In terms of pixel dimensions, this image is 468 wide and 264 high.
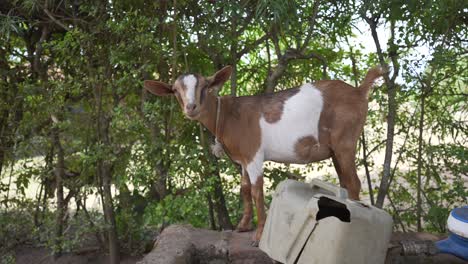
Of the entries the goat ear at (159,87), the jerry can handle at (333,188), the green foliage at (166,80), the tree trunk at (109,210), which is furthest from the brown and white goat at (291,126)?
the tree trunk at (109,210)

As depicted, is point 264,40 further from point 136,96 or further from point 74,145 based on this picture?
point 74,145

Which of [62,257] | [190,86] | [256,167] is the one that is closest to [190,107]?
[190,86]

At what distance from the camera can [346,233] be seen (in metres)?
2.35

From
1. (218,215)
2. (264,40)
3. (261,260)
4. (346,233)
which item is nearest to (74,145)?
(218,215)

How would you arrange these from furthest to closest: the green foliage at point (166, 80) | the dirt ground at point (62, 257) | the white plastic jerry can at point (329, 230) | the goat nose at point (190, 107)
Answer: the dirt ground at point (62, 257), the green foliage at point (166, 80), the goat nose at point (190, 107), the white plastic jerry can at point (329, 230)

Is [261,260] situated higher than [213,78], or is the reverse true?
[213,78]

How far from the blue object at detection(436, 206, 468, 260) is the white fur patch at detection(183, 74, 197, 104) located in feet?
5.07

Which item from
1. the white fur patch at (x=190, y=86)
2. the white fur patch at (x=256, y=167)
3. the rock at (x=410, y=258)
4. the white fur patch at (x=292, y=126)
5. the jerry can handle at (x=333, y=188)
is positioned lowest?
the rock at (x=410, y=258)

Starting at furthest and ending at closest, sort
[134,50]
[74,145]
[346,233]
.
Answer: [74,145] → [134,50] → [346,233]

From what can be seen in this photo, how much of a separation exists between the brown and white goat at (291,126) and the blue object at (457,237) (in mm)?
545

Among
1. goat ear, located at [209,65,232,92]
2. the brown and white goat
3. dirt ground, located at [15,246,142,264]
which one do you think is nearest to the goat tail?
the brown and white goat

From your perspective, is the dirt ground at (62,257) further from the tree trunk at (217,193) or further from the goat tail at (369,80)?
the goat tail at (369,80)

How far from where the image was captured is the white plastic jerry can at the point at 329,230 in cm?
236

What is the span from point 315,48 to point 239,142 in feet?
5.46
